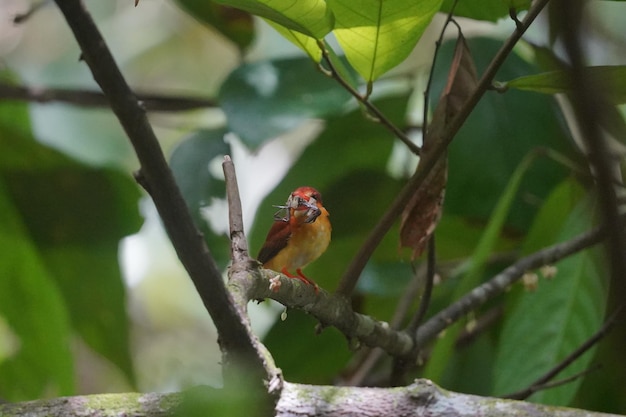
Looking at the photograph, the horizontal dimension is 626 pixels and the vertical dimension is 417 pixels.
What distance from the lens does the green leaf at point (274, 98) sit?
3.86ft

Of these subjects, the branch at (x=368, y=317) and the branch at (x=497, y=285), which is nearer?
the branch at (x=368, y=317)

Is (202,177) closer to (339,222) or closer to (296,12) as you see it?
(339,222)

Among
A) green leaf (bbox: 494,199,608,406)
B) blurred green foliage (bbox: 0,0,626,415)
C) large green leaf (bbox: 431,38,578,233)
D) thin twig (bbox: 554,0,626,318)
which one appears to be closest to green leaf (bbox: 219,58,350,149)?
blurred green foliage (bbox: 0,0,626,415)

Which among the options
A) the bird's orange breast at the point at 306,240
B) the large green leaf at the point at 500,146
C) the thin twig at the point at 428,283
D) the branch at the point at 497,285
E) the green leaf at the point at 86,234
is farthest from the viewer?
the green leaf at the point at 86,234

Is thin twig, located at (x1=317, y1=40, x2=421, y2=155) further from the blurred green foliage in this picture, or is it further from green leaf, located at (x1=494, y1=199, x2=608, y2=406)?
green leaf, located at (x1=494, y1=199, x2=608, y2=406)

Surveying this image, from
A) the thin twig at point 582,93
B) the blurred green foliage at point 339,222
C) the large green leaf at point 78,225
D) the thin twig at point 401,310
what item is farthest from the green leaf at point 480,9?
the large green leaf at point 78,225

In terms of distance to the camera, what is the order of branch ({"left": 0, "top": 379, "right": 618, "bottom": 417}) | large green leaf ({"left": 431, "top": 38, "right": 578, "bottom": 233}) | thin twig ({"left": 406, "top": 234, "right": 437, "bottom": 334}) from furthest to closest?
large green leaf ({"left": 431, "top": 38, "right": 578, "bottom": 233})
thin twig ({"left": 406, "top": 234, "right": 437, "bottom": 334})
branch ({"left": 0, "top": 379, "right": 618, "bottom": 417})

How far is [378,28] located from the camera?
75 centimetres

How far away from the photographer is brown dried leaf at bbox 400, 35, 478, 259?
79 cm

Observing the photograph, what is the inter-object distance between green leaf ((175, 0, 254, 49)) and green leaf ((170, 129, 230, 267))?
33cm

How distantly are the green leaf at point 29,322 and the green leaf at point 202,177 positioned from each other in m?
0.33

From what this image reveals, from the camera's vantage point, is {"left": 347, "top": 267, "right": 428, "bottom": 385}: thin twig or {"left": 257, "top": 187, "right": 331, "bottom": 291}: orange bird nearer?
{"left": 257, "top": 187, "right": 331, "bottom": 291}: orange bird

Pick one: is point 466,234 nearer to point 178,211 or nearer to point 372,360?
A: point 372,360

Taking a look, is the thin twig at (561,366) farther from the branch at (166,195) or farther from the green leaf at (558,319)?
the branch at (166,195)
